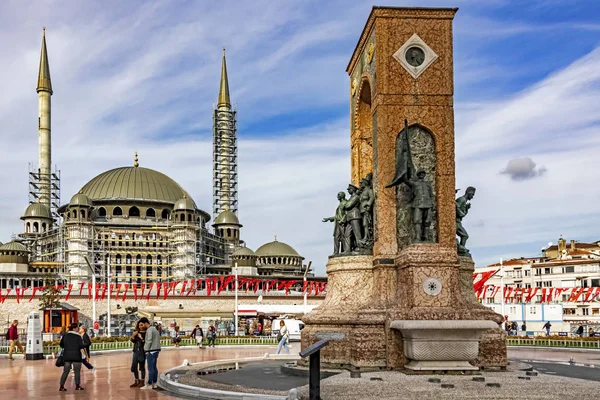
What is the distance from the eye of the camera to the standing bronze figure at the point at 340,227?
18625mm

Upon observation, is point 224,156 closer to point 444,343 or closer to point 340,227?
point 340,227

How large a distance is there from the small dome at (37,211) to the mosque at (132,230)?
15 centimetres

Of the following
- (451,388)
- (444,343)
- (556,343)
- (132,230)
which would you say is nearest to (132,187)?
(132,230)

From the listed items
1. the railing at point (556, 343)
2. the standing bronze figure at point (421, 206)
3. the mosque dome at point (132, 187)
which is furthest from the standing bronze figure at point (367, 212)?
the mosque dome at point (132, 187)

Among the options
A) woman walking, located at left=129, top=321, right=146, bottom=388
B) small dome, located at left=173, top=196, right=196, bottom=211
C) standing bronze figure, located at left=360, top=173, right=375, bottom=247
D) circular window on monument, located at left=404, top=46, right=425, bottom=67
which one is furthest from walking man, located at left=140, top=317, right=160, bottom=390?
small dome, located at left=173, top=196, right=196, bottom=211

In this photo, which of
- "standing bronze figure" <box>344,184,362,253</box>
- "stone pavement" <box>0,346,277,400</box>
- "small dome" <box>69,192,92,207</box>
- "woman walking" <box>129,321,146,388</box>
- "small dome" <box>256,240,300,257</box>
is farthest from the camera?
"small dome" <box>256,240,300,257</box>

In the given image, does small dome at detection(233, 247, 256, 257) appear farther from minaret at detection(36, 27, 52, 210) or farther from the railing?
the railing

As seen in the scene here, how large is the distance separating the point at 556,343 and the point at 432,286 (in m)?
17.7

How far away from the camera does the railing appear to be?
99.3 ft

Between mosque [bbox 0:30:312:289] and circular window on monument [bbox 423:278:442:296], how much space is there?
71967mm

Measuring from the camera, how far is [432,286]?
16.0 m

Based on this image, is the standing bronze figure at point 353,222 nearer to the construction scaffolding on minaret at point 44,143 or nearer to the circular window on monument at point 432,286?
the circular window on monument at point 432,286

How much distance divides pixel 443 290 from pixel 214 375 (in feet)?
18.9

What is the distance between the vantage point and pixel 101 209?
99.2m
